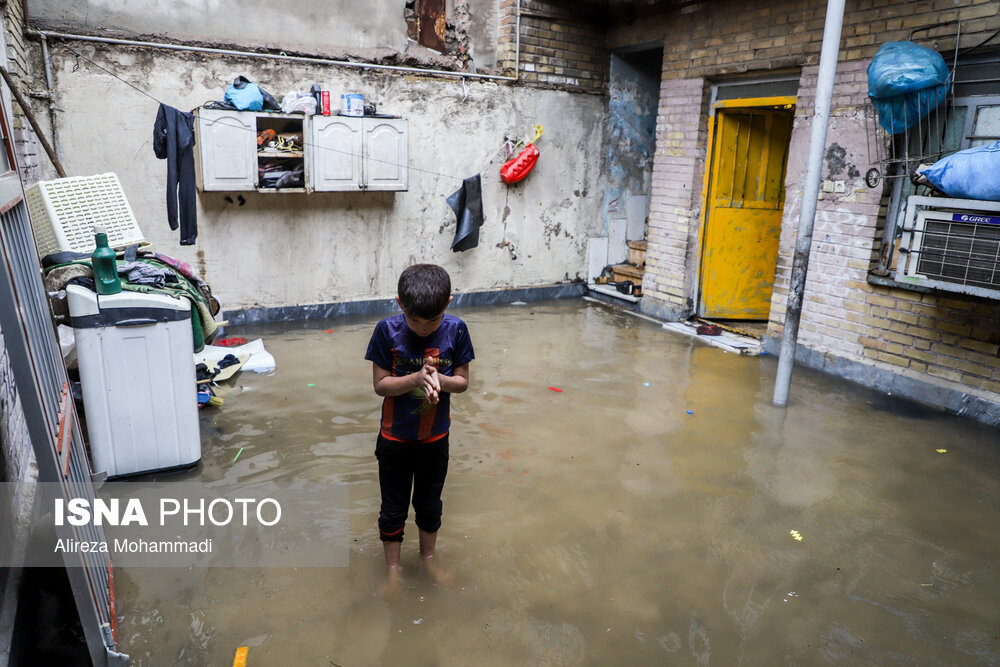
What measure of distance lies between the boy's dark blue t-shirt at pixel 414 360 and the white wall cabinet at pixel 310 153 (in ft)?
14.2

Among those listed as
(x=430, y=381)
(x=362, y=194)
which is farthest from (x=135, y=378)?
(x=362, y=194)

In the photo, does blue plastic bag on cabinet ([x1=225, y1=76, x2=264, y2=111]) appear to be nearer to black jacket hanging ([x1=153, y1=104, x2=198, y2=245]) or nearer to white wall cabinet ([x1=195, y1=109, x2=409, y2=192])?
white wall cabinet ([x1=195, y1=109, x2=409, y2=192])

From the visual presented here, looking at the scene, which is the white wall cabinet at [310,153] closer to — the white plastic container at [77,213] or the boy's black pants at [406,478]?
the white plastic container at [77,213]

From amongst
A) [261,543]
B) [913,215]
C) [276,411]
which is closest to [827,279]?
[913,215]

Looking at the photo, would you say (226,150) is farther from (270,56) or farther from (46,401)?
(46,401)

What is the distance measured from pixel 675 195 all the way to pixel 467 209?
7.85ft

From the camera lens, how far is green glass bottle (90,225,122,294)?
134 inches

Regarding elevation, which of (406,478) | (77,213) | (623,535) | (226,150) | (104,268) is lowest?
(623,535)

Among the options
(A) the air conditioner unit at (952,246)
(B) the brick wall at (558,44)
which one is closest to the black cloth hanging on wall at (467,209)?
(B) the brick wall at (558,44)

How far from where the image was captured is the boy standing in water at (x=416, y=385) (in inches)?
95.9

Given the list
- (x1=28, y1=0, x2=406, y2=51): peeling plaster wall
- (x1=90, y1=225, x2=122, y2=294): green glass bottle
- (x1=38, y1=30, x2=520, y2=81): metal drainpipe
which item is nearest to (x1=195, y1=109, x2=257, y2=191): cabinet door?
(x1=38, y1=30, x2=520, y2=81): metal drainpipe

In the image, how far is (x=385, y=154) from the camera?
700cm

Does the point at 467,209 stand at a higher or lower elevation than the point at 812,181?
lower

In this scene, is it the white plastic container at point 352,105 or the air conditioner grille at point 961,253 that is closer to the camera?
the air conditioner grille at point 961,253
